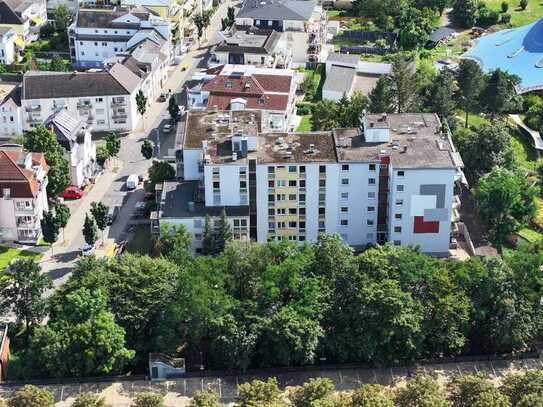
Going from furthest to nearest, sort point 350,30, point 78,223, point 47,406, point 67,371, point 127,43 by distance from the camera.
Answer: point 350,30, point 127,43, point 78,223, point 67,371, point 47,406

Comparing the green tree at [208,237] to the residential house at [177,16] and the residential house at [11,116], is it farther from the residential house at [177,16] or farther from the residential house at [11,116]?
the residential house at [177,16]

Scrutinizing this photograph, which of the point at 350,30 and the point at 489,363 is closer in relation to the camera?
the point at 489,363

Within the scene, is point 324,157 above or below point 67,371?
above

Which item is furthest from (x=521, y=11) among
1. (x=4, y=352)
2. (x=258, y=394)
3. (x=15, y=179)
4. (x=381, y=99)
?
(x=4, y=352)

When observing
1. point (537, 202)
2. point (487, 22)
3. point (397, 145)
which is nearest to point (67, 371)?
point (397, 145)

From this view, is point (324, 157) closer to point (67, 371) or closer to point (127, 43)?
point (67, 371)

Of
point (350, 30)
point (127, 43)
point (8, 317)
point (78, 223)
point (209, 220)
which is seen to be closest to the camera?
point (8, 317)

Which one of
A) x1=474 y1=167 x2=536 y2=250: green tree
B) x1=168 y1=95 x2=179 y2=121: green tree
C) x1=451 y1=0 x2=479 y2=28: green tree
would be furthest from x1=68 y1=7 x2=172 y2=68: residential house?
x1=474 y1=167 x2=536 y2=250: green tree
